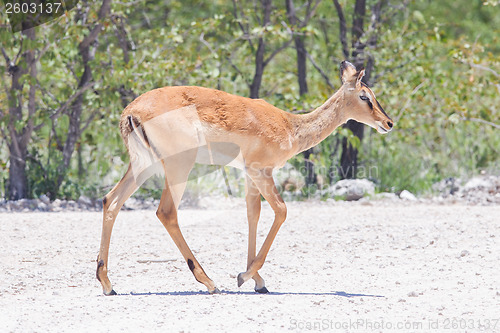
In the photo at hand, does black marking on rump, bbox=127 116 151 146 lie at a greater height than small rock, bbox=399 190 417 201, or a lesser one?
greater

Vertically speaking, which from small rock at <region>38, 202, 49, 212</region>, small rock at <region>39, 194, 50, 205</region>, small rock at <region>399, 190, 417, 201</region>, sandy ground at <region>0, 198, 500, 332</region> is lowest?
small rock at <region>38, 202, 49, 212</region>

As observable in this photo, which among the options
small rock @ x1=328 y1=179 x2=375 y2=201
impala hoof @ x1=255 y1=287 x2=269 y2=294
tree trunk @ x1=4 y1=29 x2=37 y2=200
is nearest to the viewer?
impala hoof @ x1=255 y1=287 x2=269 y2=294

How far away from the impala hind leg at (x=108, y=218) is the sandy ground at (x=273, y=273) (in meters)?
0.21

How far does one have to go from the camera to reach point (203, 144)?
6188 mm

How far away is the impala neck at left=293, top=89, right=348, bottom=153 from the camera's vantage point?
6.64 metres

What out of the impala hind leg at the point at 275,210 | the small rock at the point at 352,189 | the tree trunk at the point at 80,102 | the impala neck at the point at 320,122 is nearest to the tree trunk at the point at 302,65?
the small rock at the point at 352,189

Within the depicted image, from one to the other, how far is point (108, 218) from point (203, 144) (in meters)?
0.97

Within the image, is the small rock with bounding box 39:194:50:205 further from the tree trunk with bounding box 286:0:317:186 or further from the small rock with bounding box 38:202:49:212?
the tree trunk with bounding box 286:0:317:186

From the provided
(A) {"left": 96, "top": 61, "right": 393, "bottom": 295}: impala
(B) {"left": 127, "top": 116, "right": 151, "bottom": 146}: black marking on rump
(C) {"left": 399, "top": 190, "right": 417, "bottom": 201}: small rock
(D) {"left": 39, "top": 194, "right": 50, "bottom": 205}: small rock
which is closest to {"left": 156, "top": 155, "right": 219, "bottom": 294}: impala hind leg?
(A) {"left": 96, "top": 61, "right": 393, "bottom": 295}: impala

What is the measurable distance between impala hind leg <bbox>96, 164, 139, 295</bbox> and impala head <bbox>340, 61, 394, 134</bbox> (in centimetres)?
201

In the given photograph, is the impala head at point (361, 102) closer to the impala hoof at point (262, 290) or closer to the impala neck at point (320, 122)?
the impala neck at point (320, 122)

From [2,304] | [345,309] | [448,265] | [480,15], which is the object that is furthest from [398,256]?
[480,15]

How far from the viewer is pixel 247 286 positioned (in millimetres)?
6750

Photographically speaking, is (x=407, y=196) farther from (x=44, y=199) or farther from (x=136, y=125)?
(x=136, y=125)
